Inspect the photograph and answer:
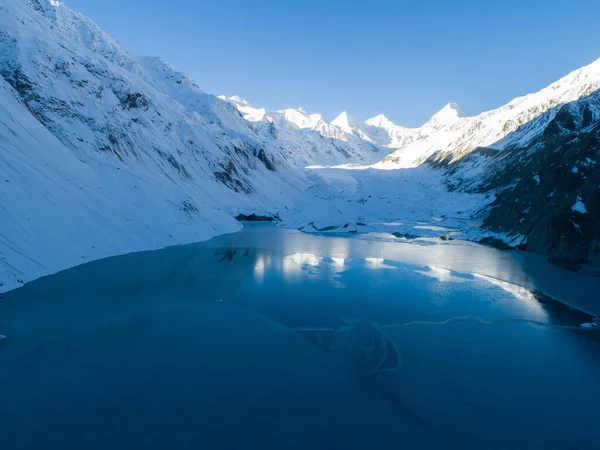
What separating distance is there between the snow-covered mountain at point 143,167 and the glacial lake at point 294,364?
14.1 ft

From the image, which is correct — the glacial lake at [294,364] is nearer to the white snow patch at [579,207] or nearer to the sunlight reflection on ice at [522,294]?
the sunlight reflection on ice at [522,294]

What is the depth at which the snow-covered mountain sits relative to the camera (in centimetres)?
1991

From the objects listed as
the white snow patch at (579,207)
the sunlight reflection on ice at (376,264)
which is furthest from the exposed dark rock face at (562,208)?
the sunlight reflection on ice at (376,264)

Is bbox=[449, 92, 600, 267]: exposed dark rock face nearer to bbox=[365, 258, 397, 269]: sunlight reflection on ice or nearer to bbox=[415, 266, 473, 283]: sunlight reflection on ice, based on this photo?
bbox=[415, 266, 473, 283]: sunlight reflection on ice

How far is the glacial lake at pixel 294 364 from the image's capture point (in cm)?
713

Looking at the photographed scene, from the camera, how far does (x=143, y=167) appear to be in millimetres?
43281

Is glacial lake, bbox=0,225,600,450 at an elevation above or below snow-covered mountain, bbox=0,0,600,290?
below

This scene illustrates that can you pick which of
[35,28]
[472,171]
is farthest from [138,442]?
[472,171]

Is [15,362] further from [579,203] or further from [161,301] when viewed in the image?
[579,203]

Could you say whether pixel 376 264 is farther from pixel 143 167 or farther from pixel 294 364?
pixel 143 167

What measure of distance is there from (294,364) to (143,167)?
38.8m

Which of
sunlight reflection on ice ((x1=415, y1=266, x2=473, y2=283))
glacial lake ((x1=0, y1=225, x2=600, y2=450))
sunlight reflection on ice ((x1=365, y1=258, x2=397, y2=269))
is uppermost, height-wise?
sunlight reflection on ice ((x1=415, y1=266, x2=473, y2=283))

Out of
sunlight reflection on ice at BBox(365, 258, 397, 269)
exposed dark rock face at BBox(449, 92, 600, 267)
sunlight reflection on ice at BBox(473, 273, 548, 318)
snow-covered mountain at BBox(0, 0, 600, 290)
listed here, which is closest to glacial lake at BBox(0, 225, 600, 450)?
sunlight reflection on ice at BBox(473, 273, 548, 318)

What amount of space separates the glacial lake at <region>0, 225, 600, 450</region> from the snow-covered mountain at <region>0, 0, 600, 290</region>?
14.1 ft
